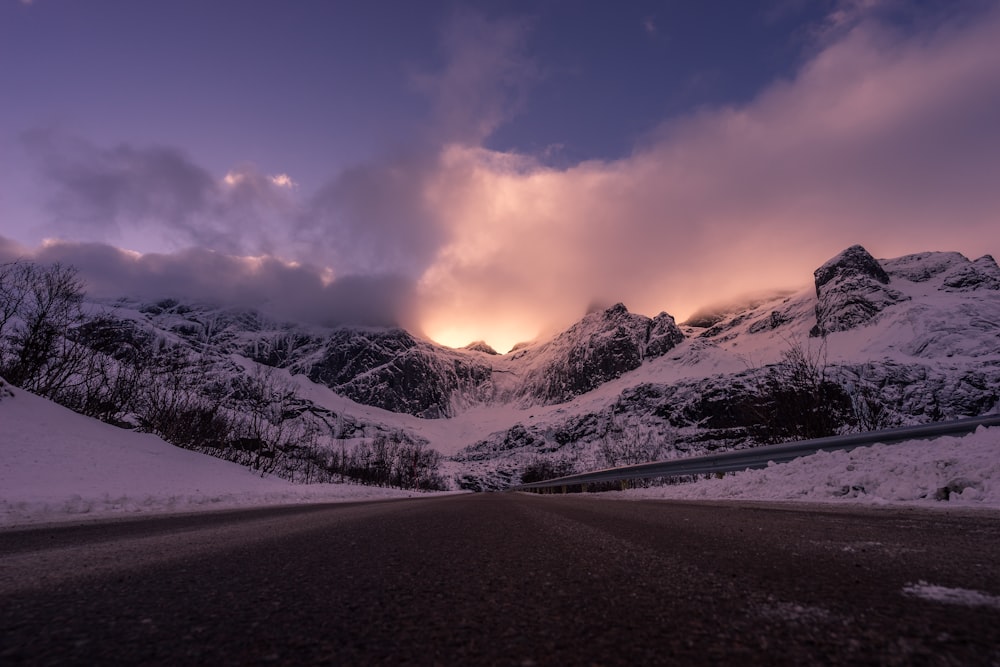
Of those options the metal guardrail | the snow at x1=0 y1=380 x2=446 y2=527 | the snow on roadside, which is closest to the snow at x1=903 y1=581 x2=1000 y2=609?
the snow on roadside

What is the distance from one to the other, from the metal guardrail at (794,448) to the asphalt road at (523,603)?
3784 millimetres

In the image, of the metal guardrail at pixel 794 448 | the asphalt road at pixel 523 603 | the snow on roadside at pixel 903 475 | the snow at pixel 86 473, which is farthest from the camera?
the snow at pixel 86 473

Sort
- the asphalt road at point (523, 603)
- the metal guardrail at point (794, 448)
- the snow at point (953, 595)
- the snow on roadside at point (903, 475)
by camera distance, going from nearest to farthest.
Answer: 1. the asphalt road at point (523, 603)
2. the snow at point (953, 595)
3. the snow on roadside at point (903, 475)
4. the metal guardrail at point (794, 448)

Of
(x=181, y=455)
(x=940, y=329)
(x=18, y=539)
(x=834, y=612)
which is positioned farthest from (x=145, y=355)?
(x=940, y=329)

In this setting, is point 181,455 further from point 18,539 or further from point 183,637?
point 183,637

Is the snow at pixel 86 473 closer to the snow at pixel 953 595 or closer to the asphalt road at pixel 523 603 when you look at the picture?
the asphalt road at pixel 523 603

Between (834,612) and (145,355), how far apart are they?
45.6 m

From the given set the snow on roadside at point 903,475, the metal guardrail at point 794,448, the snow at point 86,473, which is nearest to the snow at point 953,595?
the snow on roadside at point 903,475

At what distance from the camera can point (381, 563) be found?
2.75 meters

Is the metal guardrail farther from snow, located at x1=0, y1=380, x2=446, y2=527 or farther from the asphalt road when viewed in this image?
snow, located at x1=0, y1=380, x2=446, y2=527

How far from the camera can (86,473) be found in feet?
48.4

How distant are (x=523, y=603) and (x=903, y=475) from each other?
627 centimetres

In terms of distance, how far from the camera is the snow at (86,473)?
29.6ft

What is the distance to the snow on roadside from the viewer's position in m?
5.02
